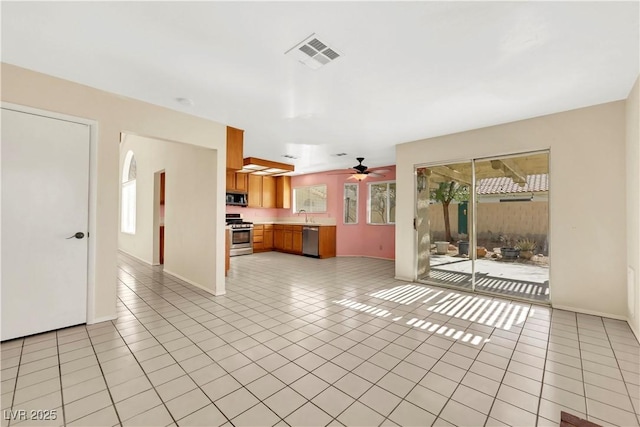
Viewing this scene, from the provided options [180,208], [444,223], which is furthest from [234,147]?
[444,223]

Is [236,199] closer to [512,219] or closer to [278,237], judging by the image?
[278,237]

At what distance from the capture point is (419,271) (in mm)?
5109

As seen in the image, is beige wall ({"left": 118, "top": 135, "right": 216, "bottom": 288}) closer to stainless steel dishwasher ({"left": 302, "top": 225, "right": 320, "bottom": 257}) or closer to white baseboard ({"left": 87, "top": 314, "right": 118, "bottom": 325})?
white baseboard ({"left": 87, "top": 314, "right": 118, "bottom": 325})

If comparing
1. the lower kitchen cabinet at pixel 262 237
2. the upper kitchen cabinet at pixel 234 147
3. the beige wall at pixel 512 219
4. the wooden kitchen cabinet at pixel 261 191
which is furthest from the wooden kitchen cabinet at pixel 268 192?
the beige wall at pixel 512 219

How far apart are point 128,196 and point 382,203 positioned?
7332mm

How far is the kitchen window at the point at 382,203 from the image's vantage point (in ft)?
24.9

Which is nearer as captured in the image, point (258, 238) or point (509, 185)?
point (509, 185)

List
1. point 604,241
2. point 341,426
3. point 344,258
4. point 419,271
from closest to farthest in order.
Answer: point 341,426 → point 604,241 → point 419,271 → point 344,258

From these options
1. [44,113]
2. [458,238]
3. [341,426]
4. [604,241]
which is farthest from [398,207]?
[44,113]

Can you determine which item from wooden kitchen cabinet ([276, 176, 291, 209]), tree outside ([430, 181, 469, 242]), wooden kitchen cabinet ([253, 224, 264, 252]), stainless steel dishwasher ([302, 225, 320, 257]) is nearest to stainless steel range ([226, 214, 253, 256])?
wooden kitchen cabinet ([253, 224, 264, 252])

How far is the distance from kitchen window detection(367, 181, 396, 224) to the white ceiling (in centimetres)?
389

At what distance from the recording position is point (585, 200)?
3441mm

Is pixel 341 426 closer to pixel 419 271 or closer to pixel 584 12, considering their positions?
pixel 584 12

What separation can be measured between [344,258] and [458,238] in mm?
3645
